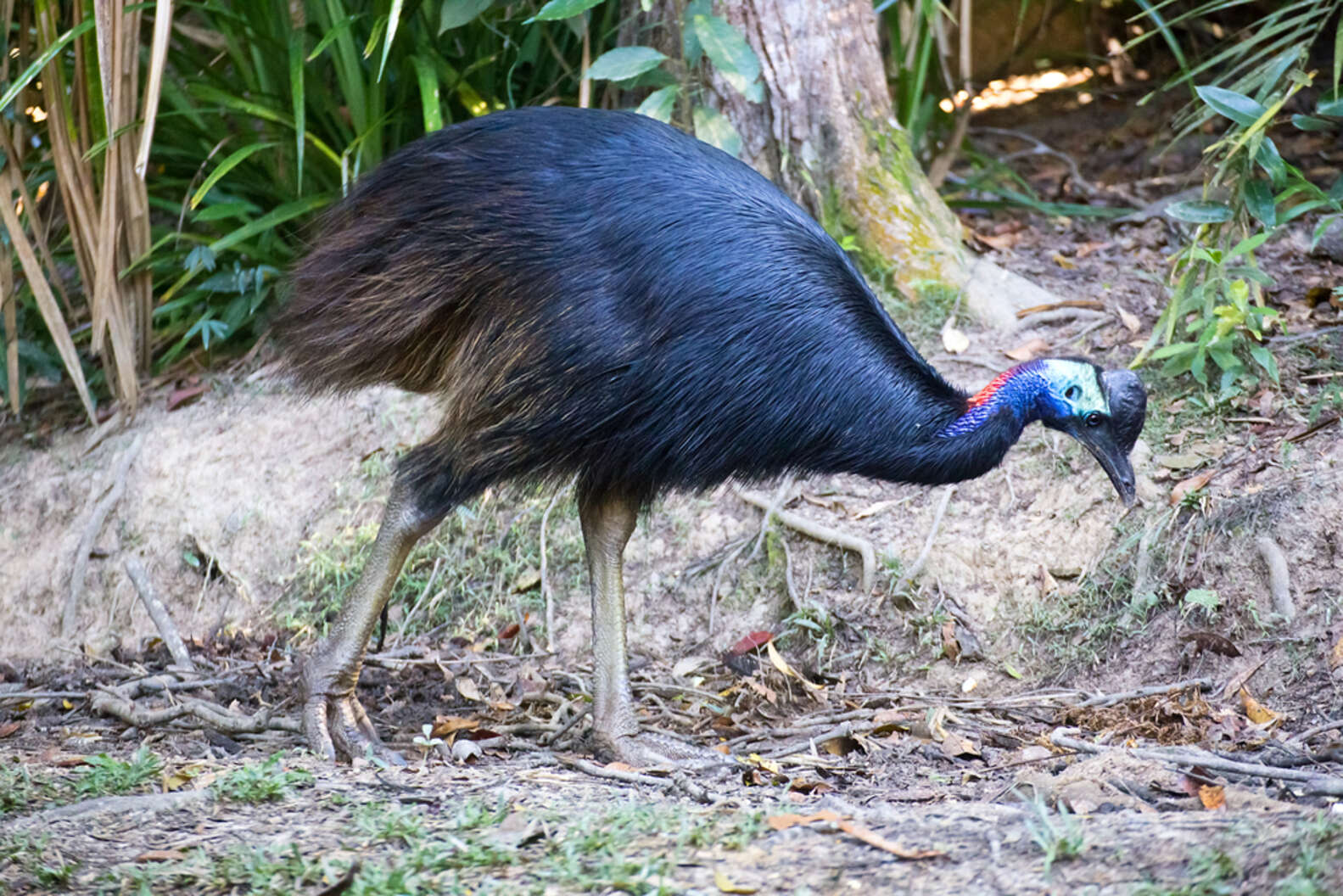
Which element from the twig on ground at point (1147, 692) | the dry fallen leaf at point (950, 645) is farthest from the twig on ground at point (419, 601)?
the twig on ground at point (1147, 692)

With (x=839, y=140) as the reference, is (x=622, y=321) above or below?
below

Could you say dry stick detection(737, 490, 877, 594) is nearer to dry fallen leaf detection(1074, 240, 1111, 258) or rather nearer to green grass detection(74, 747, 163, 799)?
dry fallen leaf detection(1074, 240, 1111, 258)

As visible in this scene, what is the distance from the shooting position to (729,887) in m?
2.28

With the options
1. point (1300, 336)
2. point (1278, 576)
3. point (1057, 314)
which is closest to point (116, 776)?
point (1278, 576)

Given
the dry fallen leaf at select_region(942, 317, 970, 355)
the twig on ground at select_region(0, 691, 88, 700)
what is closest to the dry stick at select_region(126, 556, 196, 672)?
the twig on ground at select_region(0, 691, 88, 700)

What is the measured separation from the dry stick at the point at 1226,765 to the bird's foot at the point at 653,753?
84cm

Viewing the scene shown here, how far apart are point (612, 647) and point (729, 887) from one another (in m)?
1.39

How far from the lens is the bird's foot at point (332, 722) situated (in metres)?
3.55

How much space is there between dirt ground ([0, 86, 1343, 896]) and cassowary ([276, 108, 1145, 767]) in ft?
0.85

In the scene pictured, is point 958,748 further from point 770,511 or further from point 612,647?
point 770,511

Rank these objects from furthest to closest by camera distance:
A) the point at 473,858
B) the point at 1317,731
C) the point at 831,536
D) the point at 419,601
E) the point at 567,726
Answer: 1. the point at 419,601
2. the point at 831,536
3. the point at 567,726
4. the point at 1317,731
5. the point at 473,858

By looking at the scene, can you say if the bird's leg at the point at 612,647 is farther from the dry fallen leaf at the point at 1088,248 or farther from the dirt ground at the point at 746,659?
the dry fallen leaf at the point at 1088,248

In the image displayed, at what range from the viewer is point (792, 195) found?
489 centimetres

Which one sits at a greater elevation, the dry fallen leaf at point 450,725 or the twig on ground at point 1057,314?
the twig on ground at point 1057,314
